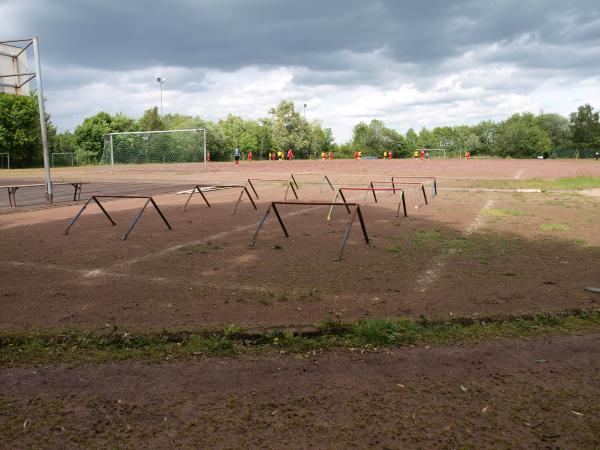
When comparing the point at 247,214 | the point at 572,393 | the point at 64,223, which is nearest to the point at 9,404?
the point at 572,393

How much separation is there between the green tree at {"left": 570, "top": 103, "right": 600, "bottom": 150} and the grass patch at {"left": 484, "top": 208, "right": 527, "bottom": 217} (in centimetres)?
7823

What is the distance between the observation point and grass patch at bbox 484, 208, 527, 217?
11.5 metres

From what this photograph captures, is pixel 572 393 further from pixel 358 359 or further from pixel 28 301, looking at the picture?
pixel 28 301

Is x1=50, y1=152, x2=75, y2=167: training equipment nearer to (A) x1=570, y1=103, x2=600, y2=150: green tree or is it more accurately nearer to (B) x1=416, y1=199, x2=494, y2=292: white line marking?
(B) x1=416, y1=199, x2=494, y2=292: white line marking

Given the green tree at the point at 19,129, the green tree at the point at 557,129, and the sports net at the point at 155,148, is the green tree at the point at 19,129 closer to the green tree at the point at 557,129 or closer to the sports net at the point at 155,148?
the sports net at the point at 155,148

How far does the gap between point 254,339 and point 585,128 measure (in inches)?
3586

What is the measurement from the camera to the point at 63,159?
179 feet

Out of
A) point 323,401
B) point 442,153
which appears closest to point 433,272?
point 323,401

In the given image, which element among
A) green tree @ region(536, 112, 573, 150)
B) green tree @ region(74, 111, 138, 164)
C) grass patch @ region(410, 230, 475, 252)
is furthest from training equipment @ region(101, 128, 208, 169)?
green tree @ region(536, 112, 573, 150)

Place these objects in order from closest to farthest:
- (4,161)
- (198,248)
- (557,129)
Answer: (198,248)
(4,161)
(557,129)

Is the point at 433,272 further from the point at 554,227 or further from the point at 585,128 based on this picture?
the point at 585,128

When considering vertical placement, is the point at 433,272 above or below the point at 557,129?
below

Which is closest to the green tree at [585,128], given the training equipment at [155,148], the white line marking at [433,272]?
the training equipment at [155,148]

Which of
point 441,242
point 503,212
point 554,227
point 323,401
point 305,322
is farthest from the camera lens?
point 503,212
